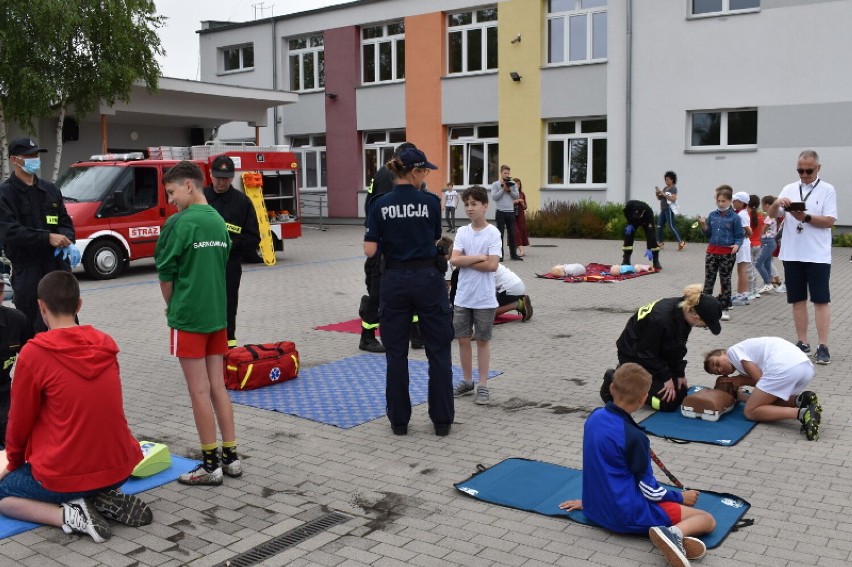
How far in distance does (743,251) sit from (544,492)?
807 centimetres

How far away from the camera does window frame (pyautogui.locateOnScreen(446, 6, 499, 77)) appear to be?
28297mm

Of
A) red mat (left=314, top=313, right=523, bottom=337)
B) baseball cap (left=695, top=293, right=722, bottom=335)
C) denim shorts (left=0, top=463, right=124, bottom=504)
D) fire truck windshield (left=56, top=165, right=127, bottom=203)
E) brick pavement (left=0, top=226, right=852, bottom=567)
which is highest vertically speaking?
fire truck windshield (left=56, top=165, right=127, bottom=203)

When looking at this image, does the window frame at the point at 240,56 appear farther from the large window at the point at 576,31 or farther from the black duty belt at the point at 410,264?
the black duty belt at the point at 410,264

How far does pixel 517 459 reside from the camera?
558 cm

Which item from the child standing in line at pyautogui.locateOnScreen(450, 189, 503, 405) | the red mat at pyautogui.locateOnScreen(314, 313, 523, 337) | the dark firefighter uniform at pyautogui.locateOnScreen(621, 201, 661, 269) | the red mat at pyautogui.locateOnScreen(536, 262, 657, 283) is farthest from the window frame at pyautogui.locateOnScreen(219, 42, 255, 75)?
the child standing in line at pyautogui.locateOnScreen(450, 189, 503, 405)

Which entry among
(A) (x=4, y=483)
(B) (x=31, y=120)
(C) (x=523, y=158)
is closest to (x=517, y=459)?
(A) (x=4, y=483)

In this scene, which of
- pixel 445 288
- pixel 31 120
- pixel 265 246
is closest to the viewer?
pixel 445 288

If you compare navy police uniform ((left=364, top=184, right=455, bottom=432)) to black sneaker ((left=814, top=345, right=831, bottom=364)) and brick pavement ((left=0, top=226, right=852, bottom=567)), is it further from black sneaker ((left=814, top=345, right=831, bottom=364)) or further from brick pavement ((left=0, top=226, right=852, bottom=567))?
black sneaker ((left=814, top=345, right=831, bottom=364))

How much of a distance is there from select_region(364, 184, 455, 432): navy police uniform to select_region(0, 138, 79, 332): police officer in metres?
2.50

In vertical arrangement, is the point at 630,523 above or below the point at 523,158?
below

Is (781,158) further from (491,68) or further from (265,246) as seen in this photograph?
(265,246)

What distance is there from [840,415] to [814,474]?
1487 millimetres

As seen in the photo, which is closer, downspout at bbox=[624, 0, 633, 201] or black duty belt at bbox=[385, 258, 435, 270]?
black duty belt at bbox=[385, 258, 435, 270]

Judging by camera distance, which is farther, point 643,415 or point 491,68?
point 491,68
